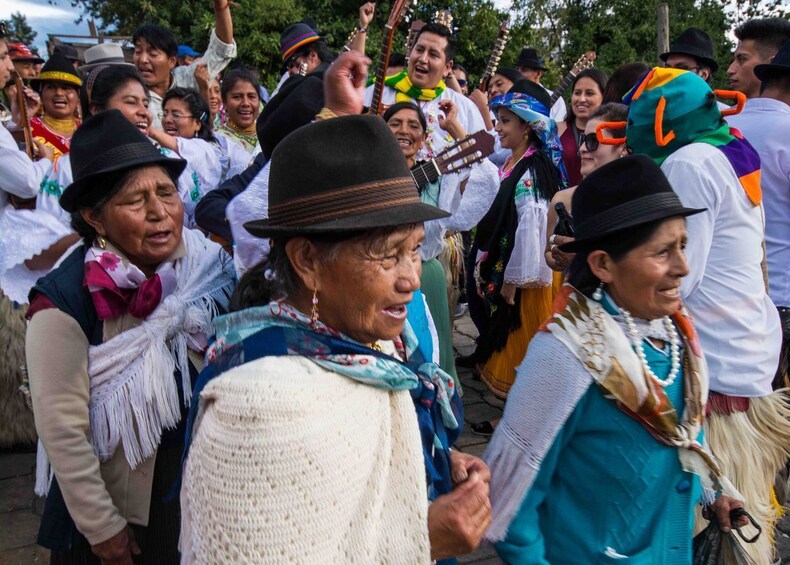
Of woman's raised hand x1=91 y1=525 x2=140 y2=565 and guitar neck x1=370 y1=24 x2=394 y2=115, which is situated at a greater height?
guitar neck x1=370 y1=24 x2=394 y2=115

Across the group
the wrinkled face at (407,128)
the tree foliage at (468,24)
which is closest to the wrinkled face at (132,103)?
the wrinkled face at (407,128)

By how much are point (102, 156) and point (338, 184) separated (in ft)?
3.40

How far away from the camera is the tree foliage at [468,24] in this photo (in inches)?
415

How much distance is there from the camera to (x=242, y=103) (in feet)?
16.3

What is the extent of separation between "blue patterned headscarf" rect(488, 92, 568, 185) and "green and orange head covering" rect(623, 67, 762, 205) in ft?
6.33

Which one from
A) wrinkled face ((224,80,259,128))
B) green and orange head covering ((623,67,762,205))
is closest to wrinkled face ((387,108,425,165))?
green and orange head covering ((623,67,762,205))

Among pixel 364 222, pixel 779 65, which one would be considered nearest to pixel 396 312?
pixel 364 222

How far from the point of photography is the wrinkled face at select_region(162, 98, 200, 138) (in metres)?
4.66

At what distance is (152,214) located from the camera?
2.03 meters

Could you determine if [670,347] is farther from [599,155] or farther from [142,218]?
[142,218]

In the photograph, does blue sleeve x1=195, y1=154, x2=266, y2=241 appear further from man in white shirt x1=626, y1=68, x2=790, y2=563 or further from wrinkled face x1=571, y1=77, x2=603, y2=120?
wrinkled face x1=571, y1=77, x2=603, y2=120

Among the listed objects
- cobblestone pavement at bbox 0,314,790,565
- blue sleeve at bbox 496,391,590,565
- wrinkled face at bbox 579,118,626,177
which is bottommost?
cobblestone pavement at bbox 0,314,790,565

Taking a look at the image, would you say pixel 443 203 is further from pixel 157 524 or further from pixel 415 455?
pixel 415 455

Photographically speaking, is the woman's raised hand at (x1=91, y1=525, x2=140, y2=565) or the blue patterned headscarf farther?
the blue patterned headscarf
